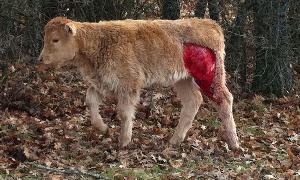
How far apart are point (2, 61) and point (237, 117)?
16.7 feet

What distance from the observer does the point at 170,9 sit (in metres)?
15.0

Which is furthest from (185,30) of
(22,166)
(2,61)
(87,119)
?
(2,61)

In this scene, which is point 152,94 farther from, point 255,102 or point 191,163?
point 191,163

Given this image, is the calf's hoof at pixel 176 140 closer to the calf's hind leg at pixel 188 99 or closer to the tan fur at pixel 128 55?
the tan fur at pixel 128 55

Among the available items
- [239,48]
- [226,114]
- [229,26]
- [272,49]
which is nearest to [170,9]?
[229,26]

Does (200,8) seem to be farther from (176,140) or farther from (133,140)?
(133,140)

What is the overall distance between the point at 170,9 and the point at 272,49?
2639mm

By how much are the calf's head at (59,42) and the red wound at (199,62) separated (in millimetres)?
1810

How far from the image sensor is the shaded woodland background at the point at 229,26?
13750 millimetres

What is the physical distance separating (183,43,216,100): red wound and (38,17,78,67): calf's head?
181 centimetres

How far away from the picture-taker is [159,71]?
31.9 ft

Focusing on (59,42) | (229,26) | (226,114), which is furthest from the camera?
(229,26)

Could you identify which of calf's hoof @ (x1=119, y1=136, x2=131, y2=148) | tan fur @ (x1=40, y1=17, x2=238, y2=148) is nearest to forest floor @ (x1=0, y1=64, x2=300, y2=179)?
calf's hoof @ (x1=119, y1=136, x2=131, y2=148)

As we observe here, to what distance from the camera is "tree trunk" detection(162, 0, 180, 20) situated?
49.2 feet
